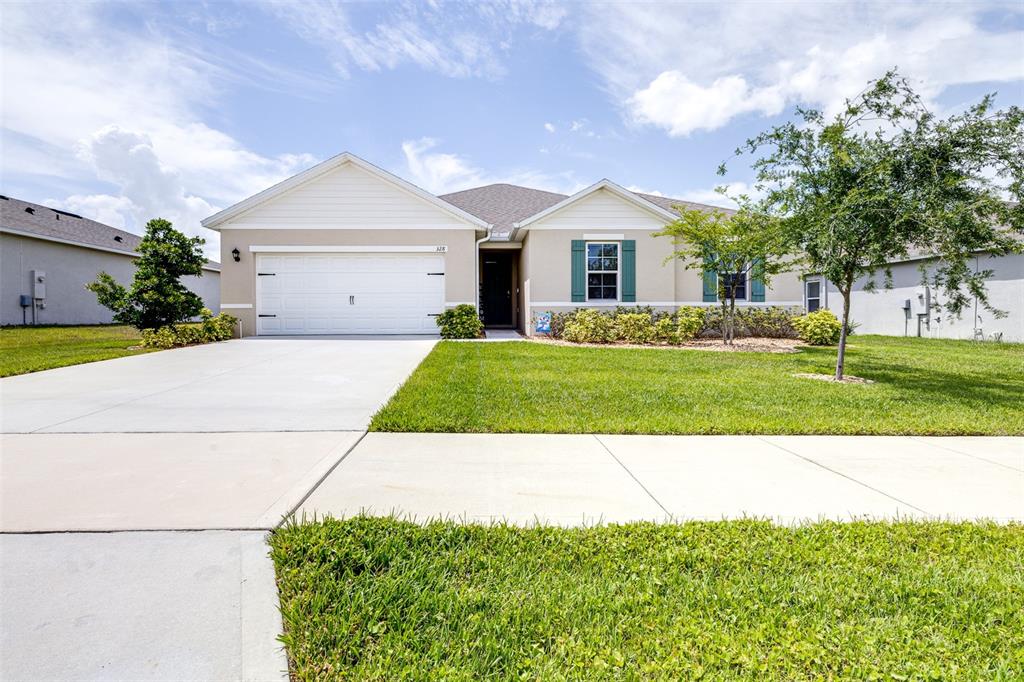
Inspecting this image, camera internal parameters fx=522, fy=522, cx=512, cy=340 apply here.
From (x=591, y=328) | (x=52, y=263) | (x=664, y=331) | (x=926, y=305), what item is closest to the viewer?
(x=591, y=328)

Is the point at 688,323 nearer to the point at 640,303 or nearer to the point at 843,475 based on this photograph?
the point at 640,303

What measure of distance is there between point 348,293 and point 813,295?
16.9 metres

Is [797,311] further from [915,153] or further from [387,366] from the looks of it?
[387,366]

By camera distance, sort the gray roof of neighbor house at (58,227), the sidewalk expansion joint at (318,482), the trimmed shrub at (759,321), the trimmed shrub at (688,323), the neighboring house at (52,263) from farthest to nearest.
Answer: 1. the gray roof of neighbor house at (58,227)
2. the neighboring house at (52,263)
3. the trimmed shrub at (759,321)
4. the trimmed shrub at (688,323)
5. the sidewalk expansion joint at (318,482)

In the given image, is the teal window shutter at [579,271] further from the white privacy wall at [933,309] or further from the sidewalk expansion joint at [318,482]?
the sidewalk expansion joint at [318,482]

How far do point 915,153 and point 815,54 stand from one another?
3.80m

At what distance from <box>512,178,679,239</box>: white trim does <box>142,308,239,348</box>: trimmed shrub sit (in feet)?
28.2

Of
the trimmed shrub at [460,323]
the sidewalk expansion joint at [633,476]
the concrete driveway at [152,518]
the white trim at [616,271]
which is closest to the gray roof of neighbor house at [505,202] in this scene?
the white trim at [616,271]

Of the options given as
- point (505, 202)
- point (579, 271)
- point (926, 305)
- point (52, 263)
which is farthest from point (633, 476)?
point (52, 263)

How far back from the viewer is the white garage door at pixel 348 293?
15.1 m

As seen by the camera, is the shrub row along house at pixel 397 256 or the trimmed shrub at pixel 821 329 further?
the shrub row along house at pixel 397 256

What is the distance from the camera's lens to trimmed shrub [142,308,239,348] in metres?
12.3

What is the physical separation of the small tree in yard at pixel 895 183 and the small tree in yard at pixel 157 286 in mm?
12746

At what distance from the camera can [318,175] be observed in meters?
15.0
